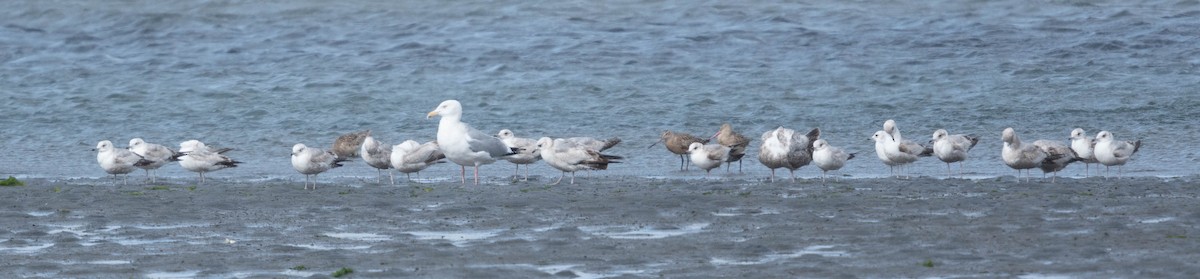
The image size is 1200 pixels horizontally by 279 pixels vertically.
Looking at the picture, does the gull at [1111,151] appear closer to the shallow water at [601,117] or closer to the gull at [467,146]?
the shallow water at [601,117]

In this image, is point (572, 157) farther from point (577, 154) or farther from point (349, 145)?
point (349, 145)

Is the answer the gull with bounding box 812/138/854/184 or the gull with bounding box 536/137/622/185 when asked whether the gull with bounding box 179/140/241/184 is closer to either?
the gull with bounding box 536/137/622/185

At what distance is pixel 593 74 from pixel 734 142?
10.4m

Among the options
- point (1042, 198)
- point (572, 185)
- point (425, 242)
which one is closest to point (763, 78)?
point (572, 185)

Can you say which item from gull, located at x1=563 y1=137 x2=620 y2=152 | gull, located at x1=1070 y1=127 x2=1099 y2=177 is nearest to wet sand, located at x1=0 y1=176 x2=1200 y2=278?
gull, located at x1=1070 y1=127 x2=1099 y2=177

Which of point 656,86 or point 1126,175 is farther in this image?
point 656,86

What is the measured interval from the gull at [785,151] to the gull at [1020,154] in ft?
6.84

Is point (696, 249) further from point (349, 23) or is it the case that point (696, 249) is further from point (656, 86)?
point (349, 23)

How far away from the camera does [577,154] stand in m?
17.7

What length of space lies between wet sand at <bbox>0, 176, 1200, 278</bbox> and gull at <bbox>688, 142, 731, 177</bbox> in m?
2.04

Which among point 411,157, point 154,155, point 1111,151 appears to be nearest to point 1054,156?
point 1111,151

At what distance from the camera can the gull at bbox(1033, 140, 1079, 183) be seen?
57.2 ft

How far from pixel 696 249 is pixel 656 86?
18.9 meters

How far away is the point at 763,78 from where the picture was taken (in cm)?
3000
